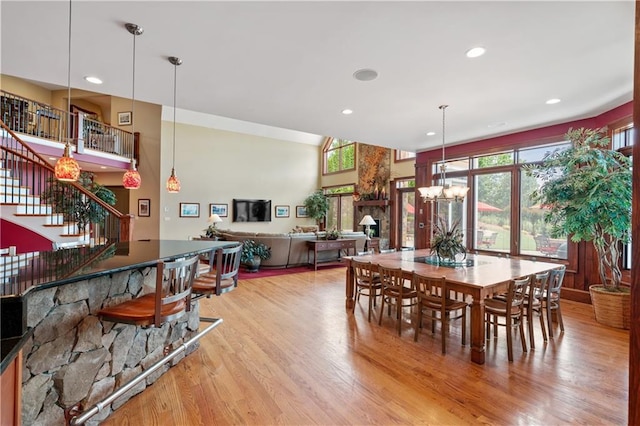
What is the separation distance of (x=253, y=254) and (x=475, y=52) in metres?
5.45

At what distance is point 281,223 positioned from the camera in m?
12.0

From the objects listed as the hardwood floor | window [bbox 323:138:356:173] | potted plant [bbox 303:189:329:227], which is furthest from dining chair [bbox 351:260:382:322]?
potted plant [bbox 303:189:329:227]

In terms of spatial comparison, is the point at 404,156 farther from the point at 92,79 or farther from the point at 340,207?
the point at 92,79

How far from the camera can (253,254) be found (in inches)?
266

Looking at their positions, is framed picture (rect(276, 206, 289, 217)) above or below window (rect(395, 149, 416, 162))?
below

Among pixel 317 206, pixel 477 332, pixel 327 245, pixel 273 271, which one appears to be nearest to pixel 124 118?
pixel 317 206

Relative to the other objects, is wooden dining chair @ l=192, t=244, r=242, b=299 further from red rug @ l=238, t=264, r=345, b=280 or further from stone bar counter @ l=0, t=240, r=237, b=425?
red rug @ l=238, t=264, r=345, b=280

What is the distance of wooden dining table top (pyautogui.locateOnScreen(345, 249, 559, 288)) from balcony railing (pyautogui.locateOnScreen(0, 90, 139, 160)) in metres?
5.79

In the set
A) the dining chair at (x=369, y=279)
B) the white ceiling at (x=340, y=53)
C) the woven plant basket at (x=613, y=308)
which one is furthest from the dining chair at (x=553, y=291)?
the white ceiling at (x=340, y=53)

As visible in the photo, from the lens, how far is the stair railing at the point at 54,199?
4645 mm

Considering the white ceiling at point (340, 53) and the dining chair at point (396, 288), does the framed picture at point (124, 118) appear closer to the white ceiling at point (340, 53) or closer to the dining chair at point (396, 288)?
the white ceiling at point (340, 53)

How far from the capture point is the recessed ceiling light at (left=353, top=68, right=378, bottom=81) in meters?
3.22

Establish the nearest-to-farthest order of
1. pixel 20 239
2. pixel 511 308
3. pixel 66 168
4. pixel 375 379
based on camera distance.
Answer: pixel 375 379, pixel 66 168, pixel 511 308, pixel 20 239

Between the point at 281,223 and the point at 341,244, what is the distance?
5.02m
